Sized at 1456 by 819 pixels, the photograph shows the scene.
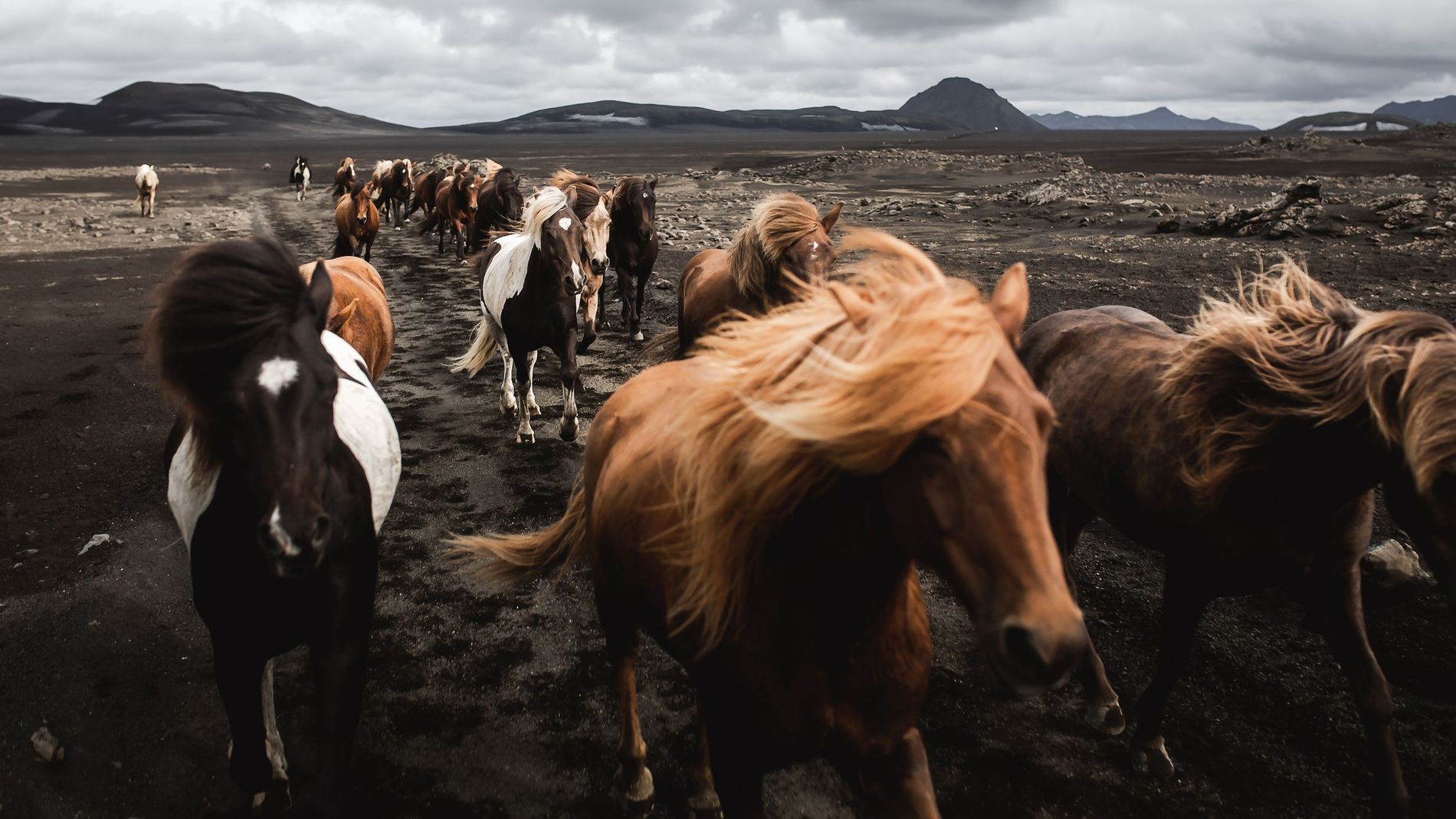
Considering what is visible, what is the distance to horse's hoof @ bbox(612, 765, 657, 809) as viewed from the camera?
2980 mm

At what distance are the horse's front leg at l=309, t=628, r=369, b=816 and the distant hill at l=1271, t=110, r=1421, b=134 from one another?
473 ft

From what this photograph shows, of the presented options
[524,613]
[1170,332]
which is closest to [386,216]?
[524,613]

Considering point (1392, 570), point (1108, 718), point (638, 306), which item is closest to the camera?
point (1108, 718)

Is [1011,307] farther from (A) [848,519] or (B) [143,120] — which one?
(B) [143,120]

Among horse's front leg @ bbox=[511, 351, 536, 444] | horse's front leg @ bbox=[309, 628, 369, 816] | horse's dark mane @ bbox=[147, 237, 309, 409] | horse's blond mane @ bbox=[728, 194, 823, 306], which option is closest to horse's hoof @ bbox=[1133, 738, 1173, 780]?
horse's front leg @ bbox=[309, 628, 369, 816]

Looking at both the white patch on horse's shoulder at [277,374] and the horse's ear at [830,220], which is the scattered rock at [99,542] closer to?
the white patch on horse's shoulder at [277,374]

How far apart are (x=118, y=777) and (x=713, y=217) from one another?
1982 cm

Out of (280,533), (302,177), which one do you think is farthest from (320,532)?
(302,177)

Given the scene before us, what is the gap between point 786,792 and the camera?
3.08 m

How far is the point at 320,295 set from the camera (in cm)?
239

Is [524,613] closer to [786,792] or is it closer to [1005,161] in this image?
[786,792]

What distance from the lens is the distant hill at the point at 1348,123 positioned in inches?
4759

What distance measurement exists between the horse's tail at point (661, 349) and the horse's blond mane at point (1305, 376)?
522cm

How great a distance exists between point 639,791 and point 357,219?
1474 centimetres
